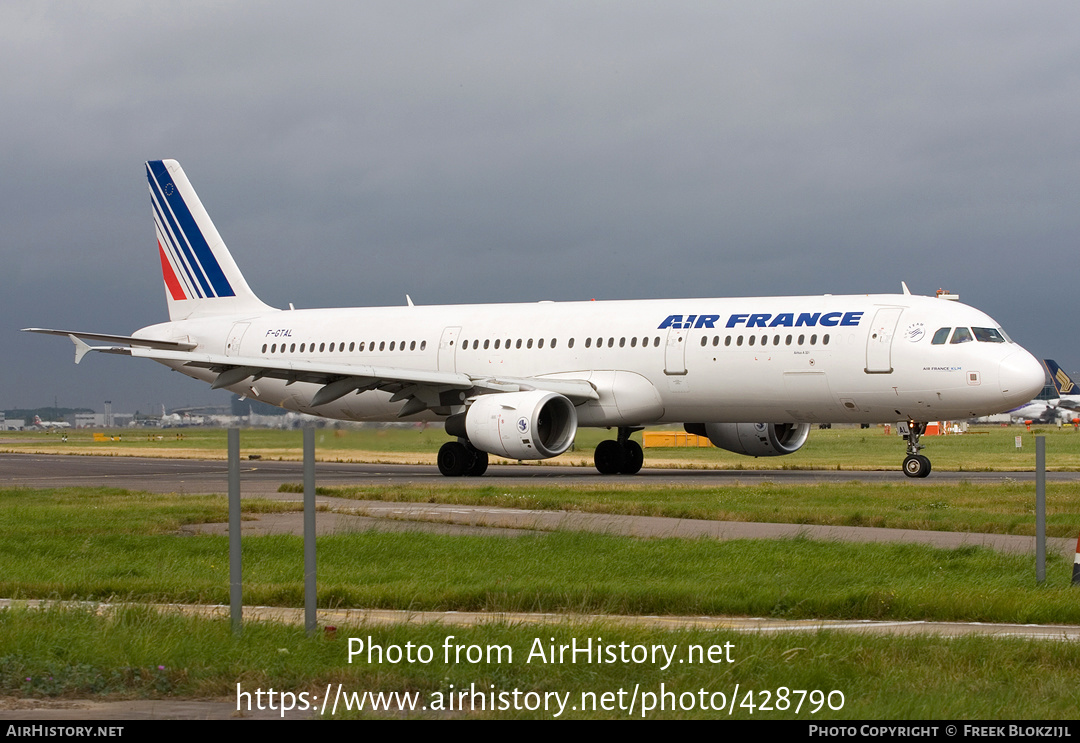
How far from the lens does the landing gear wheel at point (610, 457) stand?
30312mm

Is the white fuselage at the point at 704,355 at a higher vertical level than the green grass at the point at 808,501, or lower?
higher

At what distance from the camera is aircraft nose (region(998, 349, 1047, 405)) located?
2475 cm

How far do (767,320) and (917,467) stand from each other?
13.6 feet

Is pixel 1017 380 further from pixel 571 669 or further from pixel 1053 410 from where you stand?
pixel 1053 410

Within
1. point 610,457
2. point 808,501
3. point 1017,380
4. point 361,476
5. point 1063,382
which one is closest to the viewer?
point 808,501

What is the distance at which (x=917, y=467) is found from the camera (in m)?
26.3

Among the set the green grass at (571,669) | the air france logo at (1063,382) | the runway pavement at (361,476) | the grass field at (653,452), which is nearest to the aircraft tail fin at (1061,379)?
the air france logo at (1063,382)

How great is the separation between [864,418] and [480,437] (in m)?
7.68

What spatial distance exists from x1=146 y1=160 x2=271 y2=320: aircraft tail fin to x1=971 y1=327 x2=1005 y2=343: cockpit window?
1967cm

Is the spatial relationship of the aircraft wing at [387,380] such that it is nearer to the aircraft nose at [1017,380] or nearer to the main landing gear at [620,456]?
the main landing gear at [620,456]

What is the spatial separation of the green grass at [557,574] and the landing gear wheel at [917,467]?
13276 millimetres

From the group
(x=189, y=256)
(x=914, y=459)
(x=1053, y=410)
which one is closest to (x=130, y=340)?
(x=189, y=256)
